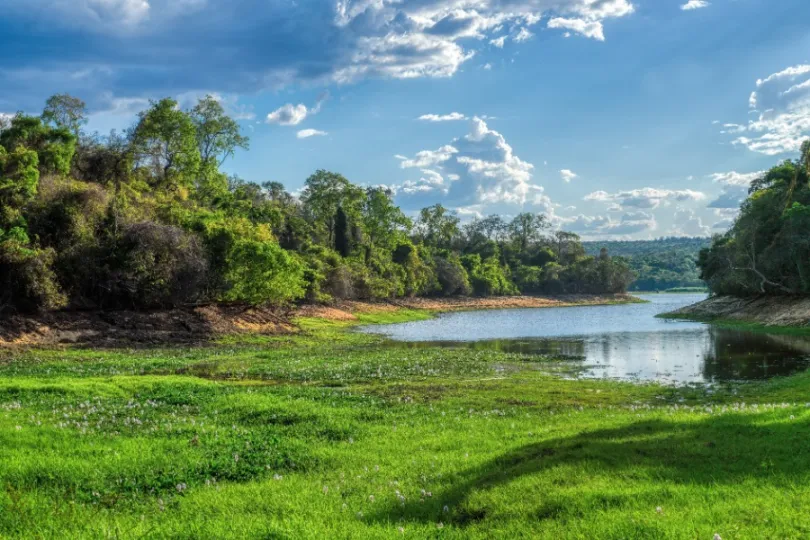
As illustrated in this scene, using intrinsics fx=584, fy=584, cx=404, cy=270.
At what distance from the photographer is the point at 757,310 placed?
62812mm

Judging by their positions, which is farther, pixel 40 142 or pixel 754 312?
pixel 754 312

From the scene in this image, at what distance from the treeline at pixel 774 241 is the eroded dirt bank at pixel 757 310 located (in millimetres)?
1317

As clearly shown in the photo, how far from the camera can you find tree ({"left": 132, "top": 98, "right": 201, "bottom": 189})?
59625mm

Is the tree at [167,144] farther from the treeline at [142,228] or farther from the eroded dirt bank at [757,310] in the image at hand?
the eroded dirt bank at [757,310]

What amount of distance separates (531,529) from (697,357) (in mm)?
31516

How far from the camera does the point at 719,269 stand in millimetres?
80375

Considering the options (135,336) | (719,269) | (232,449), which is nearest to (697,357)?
(232,449)

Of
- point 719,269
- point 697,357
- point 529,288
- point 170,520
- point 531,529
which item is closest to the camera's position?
point 531,529

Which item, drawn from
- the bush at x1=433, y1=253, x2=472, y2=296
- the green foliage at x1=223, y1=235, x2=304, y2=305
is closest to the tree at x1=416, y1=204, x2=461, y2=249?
the bush at x1=433, y1=253, x2=472, y2=296

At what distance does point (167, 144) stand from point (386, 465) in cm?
5999

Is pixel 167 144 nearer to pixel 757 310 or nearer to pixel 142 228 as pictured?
pixel 142 228

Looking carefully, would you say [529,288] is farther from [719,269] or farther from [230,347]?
[230,347]

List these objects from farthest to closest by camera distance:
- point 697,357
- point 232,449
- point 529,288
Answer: point 529,288 < point 697,357 < point 232,449

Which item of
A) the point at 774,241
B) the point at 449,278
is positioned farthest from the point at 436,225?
the point at 774,241
